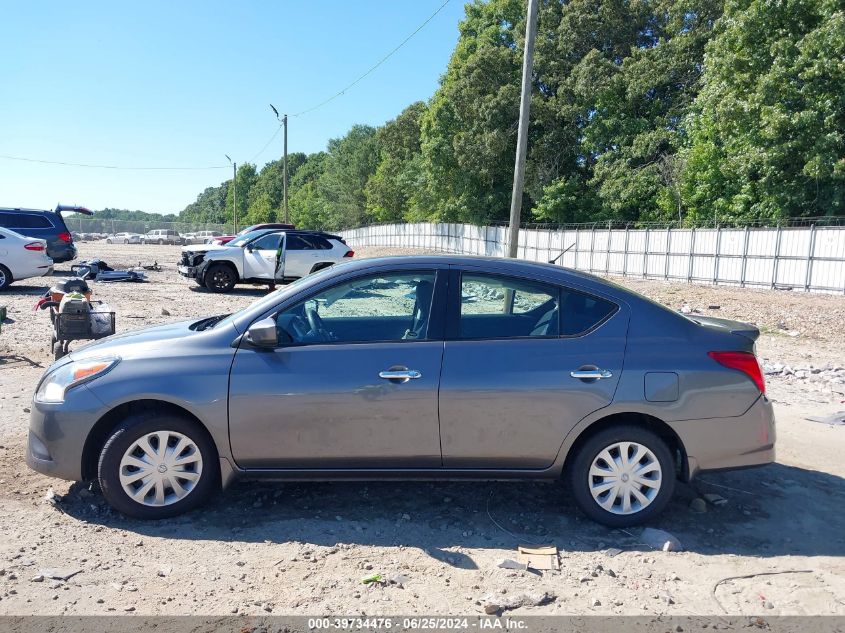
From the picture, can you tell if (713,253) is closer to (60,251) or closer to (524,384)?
(60,251)

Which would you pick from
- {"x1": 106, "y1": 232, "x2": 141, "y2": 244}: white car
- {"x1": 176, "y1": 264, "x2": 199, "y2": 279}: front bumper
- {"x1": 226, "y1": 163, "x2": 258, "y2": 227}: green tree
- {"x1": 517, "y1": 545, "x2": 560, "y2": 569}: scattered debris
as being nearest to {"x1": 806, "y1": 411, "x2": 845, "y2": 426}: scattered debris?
{"x1": 517, "y1": 545, "x2": 560, "y2": 569}: scattered debris

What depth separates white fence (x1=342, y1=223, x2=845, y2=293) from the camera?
20.9 metres

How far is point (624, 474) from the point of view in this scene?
4.19m

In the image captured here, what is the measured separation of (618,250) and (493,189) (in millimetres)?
16024

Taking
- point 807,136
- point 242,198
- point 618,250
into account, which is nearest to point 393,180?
point 618,250

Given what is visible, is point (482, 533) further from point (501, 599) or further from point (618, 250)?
point (618, 250)

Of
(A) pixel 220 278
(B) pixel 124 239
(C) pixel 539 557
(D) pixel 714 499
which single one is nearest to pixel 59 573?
(C) pixel 539 557

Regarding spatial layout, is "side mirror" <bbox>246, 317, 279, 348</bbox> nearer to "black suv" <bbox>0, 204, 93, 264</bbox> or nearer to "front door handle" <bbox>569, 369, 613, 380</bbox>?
"front door handle" <bbox>569, 369, 613, 380</bbox>

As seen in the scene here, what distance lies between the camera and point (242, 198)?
482ft

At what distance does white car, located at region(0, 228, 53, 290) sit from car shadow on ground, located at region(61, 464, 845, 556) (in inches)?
515

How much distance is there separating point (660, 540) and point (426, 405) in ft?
5.30

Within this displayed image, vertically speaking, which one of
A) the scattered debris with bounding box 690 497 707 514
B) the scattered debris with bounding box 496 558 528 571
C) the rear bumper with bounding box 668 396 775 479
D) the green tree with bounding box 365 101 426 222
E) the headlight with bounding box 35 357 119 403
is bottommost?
the scattered debris with bounding box 496 558 528 571

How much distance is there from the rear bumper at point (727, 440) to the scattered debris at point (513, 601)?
4.52 ft

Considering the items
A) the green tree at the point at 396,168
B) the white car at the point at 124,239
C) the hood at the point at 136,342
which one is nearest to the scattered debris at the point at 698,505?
the hood at the point at 136,342
